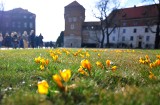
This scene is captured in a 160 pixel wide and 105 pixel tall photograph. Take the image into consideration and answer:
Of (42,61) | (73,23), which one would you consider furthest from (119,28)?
(42,61)

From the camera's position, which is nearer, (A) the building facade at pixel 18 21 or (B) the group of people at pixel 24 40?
(B) the group of people at pixel 24 40

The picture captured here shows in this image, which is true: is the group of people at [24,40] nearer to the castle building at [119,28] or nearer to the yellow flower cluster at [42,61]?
the yellow flower cluster at [42,61]

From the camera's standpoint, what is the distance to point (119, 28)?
97.8 metres

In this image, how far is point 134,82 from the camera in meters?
3.90

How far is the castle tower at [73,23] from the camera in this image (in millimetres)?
100062

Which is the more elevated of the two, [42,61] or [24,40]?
[24,40]

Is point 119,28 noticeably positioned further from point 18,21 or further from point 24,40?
point 24,40

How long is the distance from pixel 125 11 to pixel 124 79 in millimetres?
97505

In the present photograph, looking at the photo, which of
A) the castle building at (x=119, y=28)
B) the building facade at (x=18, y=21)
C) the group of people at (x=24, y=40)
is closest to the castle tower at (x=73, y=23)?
the castle building at (x=119, y=28)

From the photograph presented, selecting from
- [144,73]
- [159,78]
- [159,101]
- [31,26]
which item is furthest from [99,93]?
[31,26]

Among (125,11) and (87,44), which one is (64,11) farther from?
(125,11)

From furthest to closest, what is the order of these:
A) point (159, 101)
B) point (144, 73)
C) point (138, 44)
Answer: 1. point (138, 44)
2. point (144, 73)
3. point (159, 101)

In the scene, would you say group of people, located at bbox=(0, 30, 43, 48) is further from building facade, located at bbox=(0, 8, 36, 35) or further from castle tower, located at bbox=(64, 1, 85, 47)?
building facade, located at bbox=(0, 8, 36, 35)

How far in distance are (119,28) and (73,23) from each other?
17793mm
